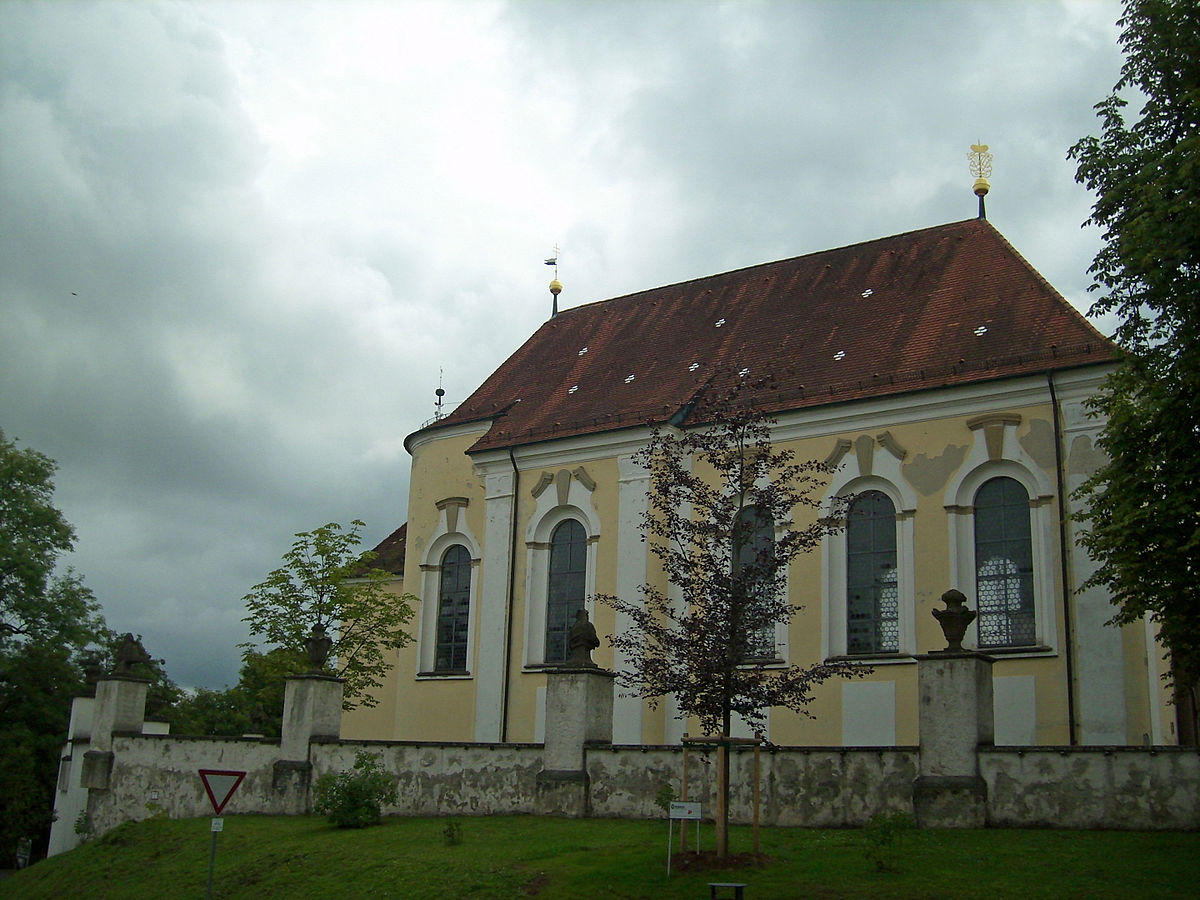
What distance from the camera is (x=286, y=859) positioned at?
16984 mm

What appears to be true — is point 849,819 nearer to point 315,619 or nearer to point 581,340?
point 315,619

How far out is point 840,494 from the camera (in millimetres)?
23312

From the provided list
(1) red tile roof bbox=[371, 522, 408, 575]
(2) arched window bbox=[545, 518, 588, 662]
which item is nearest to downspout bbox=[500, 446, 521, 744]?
(2) arched window bbox=[545, 518, 588, 662]

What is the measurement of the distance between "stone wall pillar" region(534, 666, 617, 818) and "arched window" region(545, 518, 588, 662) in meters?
8.08

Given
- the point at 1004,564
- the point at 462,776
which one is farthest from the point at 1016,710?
the point at 462,776

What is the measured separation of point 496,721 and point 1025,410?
12667mm

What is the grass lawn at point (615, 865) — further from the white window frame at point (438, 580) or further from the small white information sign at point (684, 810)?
Result: the white window frame at point (438, 580)

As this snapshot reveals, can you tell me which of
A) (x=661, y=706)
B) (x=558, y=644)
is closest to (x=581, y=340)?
→ (x=558, y=644)

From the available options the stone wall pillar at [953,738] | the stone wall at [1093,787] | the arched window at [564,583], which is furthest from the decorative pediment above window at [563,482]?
the stone wall at [1093,787]

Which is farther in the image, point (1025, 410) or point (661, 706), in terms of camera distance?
point (661, 706)

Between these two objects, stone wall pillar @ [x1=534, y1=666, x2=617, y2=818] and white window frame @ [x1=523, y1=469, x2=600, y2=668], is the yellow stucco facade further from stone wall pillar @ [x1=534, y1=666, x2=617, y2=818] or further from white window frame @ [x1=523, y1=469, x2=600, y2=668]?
stone wall pillar @ [x1=534, y1=666, x2=617, y2=818]

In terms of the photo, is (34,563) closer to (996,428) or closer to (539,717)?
(539,717)

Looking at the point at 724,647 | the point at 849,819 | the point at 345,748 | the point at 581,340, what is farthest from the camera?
the point at 581,340

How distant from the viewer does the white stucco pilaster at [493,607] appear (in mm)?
27031
